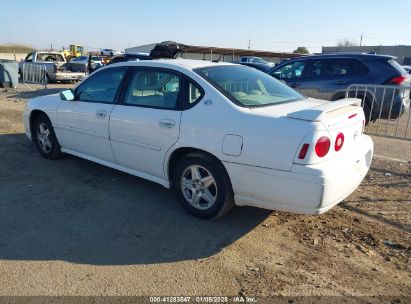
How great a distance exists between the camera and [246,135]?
140 inches

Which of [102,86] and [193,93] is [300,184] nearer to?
[193,93]

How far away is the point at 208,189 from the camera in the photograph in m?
4.04

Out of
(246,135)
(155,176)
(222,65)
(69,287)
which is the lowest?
(69,287)

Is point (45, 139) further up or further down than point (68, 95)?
further down

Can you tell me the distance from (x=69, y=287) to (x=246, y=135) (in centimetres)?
192

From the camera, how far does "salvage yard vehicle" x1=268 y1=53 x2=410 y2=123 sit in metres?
8.36

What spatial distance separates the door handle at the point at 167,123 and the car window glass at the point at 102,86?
1.00 metres

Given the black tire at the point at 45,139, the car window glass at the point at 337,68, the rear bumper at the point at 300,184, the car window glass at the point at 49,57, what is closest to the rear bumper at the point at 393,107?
the car window glass at the point at 337,68

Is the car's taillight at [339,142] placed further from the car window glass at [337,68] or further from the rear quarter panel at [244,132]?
the car window glass at [337,68]

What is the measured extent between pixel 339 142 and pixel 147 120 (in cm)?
201

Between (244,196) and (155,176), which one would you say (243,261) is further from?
(155,176)

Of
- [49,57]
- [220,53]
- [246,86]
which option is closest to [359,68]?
[246,86]

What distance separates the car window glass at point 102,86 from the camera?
4887mm

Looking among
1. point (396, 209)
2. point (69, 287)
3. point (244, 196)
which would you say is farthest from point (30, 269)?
point (396, 209)
